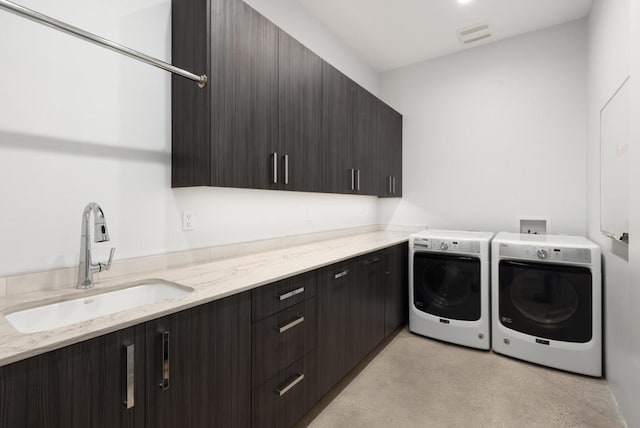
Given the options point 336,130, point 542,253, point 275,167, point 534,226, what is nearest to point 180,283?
point 275,167

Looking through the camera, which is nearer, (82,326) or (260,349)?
(82,326)

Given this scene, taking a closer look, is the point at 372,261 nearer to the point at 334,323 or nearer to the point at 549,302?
the point at 334,323

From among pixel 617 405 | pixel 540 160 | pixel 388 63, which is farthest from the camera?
pixel 388 63

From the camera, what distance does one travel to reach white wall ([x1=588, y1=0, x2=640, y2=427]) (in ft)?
4.87

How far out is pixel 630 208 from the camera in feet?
5.04

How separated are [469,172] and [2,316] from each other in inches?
141

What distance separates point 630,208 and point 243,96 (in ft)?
6.68

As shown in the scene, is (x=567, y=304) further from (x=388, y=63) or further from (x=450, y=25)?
(x=388, y=63)

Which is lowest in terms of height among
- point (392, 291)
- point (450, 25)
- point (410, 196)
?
point (392, 291)

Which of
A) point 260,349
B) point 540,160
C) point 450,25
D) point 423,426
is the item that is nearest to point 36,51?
point 260,349

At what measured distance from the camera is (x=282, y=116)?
77.5 inches

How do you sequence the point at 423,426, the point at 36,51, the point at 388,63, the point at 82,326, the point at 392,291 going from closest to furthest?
the point at 82,326, the point at 36,51, the point at 423,426, the point at 392,291, the point at 388,63

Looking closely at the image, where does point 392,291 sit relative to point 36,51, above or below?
below

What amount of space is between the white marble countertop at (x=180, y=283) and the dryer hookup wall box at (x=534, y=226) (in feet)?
5.67
